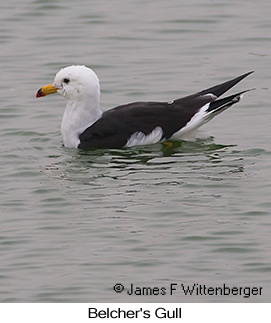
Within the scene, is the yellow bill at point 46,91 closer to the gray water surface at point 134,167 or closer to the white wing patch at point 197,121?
the gray water surface at point 134,167

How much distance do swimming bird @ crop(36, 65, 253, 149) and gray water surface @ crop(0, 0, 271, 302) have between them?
0.17 m

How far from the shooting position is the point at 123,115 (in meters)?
14.5

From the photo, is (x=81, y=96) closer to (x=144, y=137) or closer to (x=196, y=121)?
(x=144, y=137)

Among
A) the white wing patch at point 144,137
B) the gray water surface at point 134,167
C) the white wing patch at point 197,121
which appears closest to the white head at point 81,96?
the gray water surface at point 134,167

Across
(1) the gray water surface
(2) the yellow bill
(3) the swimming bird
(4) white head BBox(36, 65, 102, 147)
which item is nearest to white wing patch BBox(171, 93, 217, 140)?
(3) the swimming bird

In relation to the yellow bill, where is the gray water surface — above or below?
below

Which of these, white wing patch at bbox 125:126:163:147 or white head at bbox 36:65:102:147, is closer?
white wing patch at bbox 125:126:163:147

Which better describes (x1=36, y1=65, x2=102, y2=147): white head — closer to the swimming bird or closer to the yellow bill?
the swimming bird

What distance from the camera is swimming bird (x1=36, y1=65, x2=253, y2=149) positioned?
1454 centimetres

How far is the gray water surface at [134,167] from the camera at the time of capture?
10.9 meters

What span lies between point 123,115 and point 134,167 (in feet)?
2.84

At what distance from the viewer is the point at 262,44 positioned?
18.3 metres

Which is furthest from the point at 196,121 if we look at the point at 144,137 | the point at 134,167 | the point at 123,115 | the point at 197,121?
the point at 134,167

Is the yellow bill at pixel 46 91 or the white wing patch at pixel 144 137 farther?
the yellow bill at pixel 46 91
